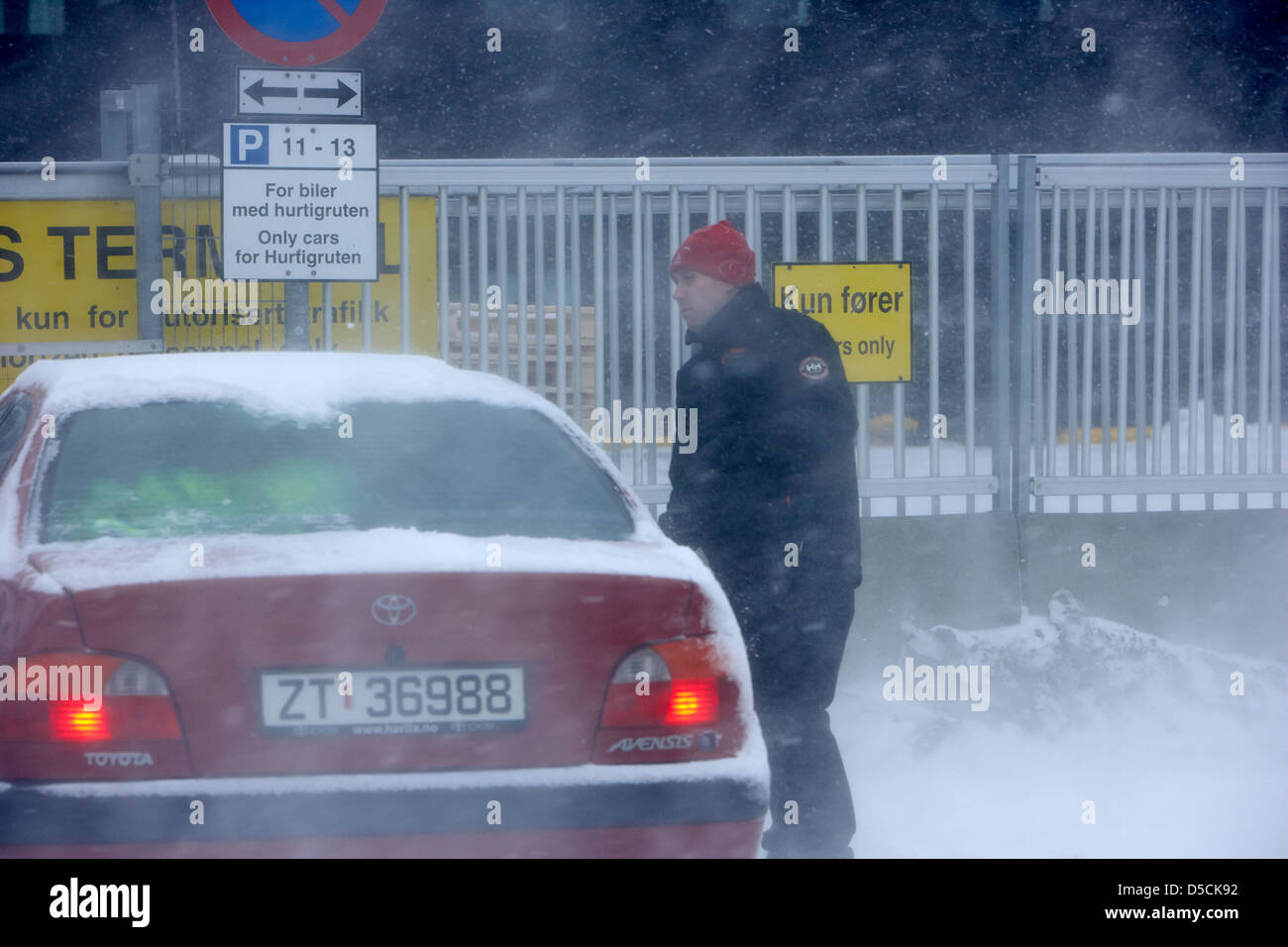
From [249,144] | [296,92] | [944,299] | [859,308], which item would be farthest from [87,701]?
[944,299]

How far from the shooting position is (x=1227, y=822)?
190 inches

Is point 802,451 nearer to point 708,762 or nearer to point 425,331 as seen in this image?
point 708,762

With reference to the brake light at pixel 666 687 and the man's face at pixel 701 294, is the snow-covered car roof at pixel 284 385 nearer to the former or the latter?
the brake light at pixel 666 687

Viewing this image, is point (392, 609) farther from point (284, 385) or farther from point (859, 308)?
point (859, 308)

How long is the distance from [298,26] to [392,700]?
330 centimetres

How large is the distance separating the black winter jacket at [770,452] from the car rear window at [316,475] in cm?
71

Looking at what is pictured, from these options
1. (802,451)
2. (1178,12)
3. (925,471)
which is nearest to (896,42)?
(1178,12)

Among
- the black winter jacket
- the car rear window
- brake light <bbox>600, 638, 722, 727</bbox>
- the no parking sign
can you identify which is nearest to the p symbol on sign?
the no parking sign

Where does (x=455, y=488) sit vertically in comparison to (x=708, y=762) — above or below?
above

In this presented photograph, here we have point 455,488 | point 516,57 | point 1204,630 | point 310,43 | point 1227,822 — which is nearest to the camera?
point 455,488

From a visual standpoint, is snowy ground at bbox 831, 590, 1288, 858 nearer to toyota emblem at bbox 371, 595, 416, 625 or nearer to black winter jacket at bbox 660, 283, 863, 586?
black winter jacket at bbox 660, 283, 863, 586

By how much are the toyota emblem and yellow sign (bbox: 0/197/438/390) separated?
3.71 metres

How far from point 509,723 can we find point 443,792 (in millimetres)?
180

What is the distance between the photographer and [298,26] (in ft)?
17.6
